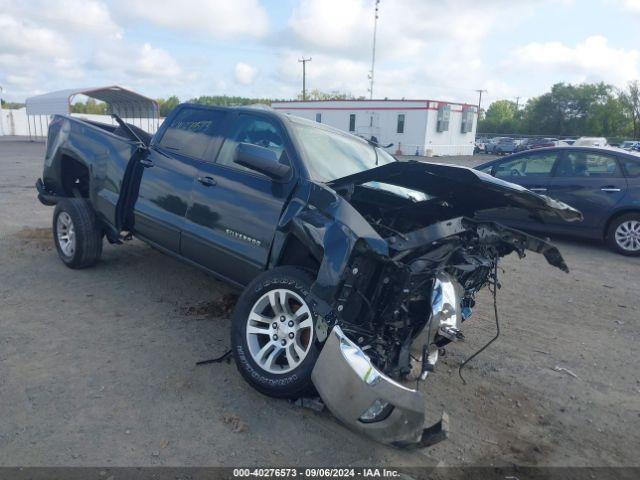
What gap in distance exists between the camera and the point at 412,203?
13.0 feet

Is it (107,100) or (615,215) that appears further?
(107,100)

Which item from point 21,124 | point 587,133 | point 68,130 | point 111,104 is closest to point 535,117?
point 587,133

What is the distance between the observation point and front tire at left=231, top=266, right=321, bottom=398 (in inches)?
129

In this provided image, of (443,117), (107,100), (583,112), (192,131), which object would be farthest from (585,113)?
(192,131)

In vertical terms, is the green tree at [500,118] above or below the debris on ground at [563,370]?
above

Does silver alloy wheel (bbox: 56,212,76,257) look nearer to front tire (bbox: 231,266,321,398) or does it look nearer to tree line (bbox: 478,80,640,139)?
front tire (bbox: 231,266,321,398)

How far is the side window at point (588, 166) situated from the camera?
8.38 metres

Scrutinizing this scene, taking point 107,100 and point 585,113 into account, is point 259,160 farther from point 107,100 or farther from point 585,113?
point 585,113

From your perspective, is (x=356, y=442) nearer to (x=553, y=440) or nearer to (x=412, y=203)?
(x=553, y=440)

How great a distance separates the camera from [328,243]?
10.6 feet

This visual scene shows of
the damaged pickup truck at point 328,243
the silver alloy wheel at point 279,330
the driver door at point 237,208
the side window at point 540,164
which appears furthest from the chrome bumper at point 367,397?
the side window at point 540,164

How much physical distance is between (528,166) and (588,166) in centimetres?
94

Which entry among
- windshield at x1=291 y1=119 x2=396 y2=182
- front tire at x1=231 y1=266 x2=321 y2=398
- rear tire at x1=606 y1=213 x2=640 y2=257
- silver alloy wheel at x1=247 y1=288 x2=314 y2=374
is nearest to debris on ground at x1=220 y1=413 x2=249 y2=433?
front tire at x1=231 y1=266 x2=321 y2=398

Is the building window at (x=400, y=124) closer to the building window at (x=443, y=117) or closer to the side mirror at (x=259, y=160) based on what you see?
the building window at (x=443, y=117)
